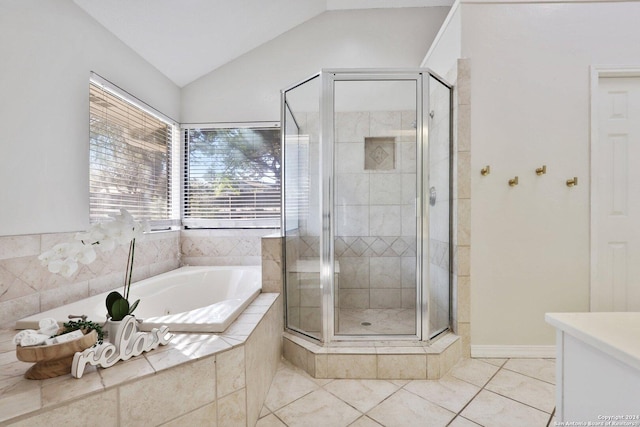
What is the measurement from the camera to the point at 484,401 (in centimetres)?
149

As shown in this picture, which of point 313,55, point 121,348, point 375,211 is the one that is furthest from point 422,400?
point 313,55

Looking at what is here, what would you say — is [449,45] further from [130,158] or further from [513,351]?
[130,158]

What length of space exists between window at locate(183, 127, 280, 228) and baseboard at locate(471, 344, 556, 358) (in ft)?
Result: 6.35

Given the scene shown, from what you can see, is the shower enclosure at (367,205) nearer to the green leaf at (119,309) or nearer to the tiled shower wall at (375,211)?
the tiled shower wall at (375,211)

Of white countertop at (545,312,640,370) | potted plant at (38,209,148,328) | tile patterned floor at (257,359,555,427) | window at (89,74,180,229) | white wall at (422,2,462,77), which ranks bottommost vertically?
tile patterned floor at (257,359,555,427)

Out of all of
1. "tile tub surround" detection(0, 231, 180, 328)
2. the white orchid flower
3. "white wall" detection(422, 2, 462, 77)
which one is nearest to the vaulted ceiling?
"white wall" detection(422, 2, 462, 77)

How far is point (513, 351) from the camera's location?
1930mm

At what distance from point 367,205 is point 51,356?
71.6 inches

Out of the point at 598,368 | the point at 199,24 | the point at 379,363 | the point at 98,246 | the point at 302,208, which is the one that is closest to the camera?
the point at 598,368

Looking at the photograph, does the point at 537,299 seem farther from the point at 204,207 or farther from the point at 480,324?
the point at 204,207

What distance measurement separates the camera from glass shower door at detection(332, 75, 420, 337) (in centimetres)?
188

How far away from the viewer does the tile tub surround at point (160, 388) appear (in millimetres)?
851

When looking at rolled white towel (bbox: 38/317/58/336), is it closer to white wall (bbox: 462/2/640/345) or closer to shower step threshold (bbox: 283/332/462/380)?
shower step threshold (bbox: 283/332/462/380)

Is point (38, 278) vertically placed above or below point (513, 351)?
above
